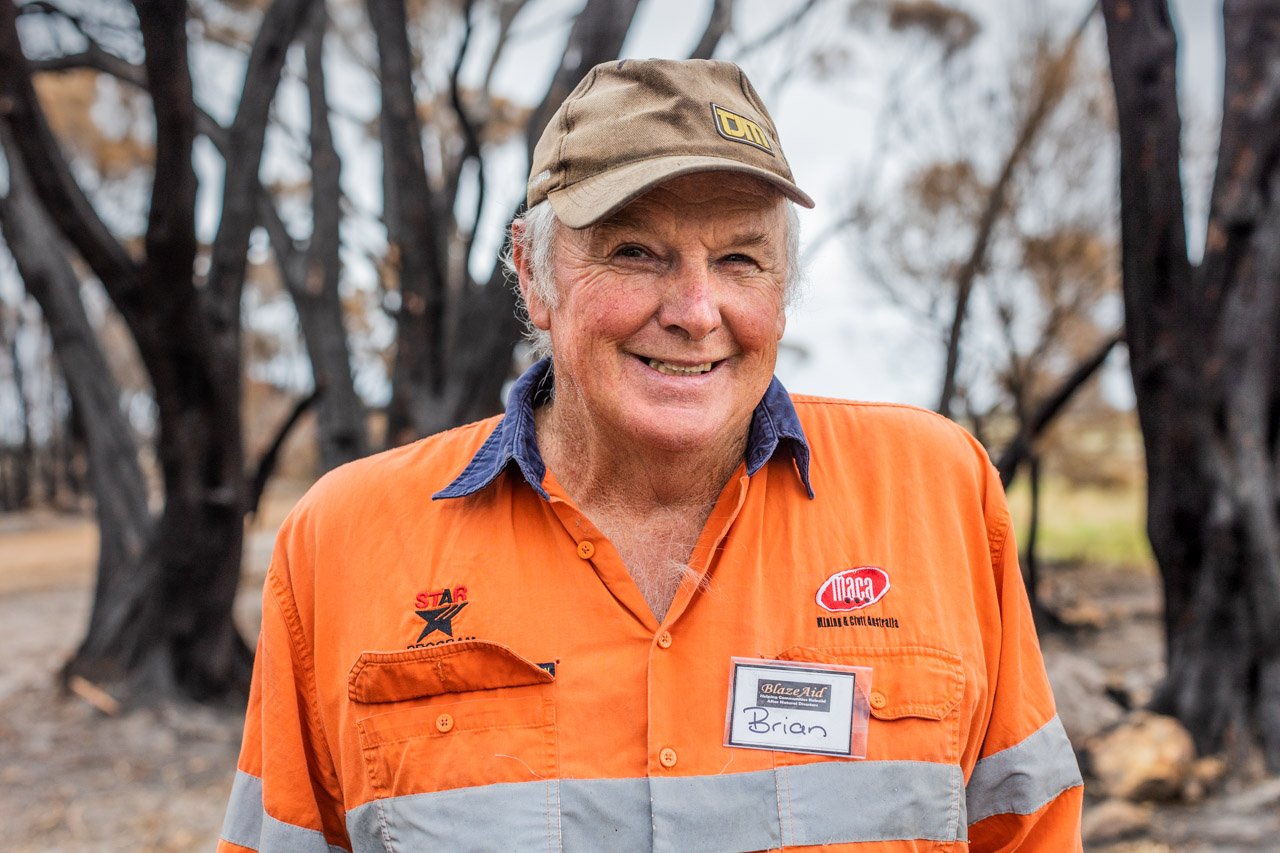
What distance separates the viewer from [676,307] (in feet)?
5.93

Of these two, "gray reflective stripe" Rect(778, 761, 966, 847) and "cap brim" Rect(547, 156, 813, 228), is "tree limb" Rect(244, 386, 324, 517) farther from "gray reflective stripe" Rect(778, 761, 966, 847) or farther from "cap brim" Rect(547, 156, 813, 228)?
"gray reflective stripe" Rect(778, 761, 966, 847)

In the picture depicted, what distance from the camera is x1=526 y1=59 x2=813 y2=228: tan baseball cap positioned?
1.73m

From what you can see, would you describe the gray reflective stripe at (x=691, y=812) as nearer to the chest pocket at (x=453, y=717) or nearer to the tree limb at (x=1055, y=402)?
the chest pocket at (x=453, y=717)

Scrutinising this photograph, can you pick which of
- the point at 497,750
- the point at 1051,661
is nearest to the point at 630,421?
the point at 497,750

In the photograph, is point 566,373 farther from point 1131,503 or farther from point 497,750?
point 1131,503

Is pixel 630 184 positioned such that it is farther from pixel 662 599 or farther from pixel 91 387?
pixel 91 387

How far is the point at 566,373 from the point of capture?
6.49 ft

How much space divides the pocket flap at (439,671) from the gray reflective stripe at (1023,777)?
0.75m

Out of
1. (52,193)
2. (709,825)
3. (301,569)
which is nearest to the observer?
(709,825)

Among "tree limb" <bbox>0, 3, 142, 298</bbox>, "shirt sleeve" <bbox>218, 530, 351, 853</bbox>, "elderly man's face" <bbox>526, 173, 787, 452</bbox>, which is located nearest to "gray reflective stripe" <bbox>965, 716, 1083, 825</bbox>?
"elderly man's face" <bbox>526, 173, 787, 452</bbox>

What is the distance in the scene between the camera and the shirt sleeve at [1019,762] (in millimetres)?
1845

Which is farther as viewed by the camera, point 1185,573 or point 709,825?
point 1185,573

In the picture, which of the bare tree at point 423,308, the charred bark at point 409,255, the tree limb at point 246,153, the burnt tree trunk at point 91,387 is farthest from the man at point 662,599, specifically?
the burnt tree trunk at point 91,387

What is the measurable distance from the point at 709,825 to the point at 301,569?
32.0 inches
